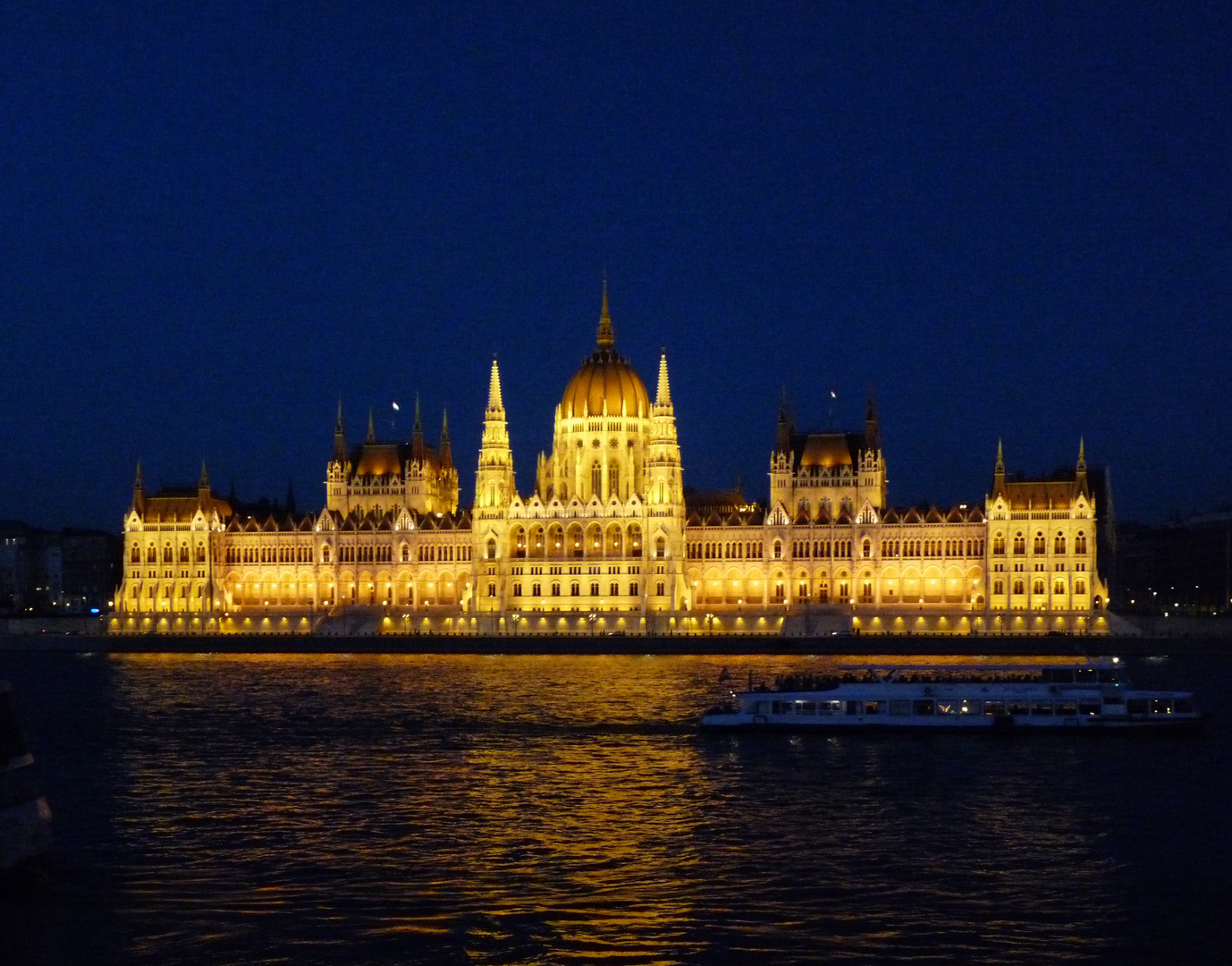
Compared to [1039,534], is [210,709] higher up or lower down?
lower down

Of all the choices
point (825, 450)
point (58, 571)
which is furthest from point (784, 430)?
point (58, 571)

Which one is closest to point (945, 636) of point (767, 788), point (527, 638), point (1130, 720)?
point (527, 638)

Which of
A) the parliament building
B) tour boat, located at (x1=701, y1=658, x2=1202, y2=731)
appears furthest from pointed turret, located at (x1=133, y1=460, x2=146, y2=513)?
tour boat, located at (x1=701, y1=658, x2=1202, y2=731)

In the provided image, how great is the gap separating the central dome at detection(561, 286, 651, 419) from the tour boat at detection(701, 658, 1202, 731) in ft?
288

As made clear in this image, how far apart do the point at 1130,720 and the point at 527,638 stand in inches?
2880

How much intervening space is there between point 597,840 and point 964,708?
27.4 metres

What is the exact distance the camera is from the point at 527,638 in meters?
134

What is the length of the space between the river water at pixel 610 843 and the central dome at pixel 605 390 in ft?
270

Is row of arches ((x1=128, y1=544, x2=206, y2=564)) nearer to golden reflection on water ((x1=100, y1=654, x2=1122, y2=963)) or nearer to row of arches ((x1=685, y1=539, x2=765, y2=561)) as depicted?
row of arches ((x1=685, y1=539, x2=765, y2=561))

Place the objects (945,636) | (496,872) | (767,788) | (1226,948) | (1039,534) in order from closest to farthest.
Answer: (1226,948) < (496,872) < (767,788) < (945,636) < (1039,534)

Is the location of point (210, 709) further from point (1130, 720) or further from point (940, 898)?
point (940, 898)

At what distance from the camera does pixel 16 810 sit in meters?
34.8

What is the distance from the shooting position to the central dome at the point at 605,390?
15375 cm

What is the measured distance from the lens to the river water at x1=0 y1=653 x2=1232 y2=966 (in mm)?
32312
